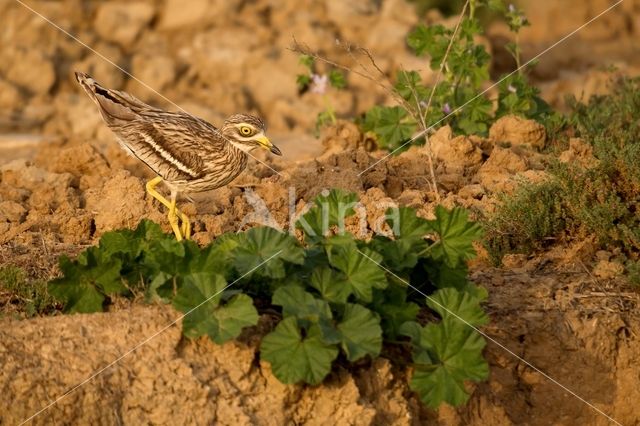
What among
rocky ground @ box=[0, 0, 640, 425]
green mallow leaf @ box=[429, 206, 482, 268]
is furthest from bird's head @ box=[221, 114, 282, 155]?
green mallow leaf @ box=[429, 206, 482, 268]

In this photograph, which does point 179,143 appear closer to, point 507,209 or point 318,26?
point 507,209

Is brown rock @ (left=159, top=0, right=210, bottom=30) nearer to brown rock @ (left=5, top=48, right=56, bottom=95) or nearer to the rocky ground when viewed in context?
the rocky ground

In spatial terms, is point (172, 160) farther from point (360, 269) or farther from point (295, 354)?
point (295, 354)

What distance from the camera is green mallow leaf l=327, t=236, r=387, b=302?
573cm

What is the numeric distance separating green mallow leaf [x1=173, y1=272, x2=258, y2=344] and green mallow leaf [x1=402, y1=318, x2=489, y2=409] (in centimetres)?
71

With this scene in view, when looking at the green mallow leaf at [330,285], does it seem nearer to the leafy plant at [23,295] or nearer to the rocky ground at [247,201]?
the rocky ground at [247,201]

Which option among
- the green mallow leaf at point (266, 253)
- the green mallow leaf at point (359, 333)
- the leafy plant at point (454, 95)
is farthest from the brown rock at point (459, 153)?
the green mallow leaf at point (359, 333)

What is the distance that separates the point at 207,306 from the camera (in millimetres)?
5570

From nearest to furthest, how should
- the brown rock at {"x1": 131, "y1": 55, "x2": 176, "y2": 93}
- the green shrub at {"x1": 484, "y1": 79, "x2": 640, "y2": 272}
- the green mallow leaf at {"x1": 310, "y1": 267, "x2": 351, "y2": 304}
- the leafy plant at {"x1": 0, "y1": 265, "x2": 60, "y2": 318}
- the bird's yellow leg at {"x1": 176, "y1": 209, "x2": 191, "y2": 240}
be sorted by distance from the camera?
the green mallow leaf at {"x1": 310, "y1": 267, "x2": 351, "y2": 304} → the leafy plant at {"x1": 0, "y1": 265, "x2": 60, "y2": 318} → the green shrub at {"x1": 484, "y1": 79, "x2": 640, "y2": 272} → the bird's yellow leg at {"x1": 176, "y1": 209, "x2": 191, "y2": 240} → the brown rock at {"x1": 131, "y1": 55, "x2": 176, "y2": 93}

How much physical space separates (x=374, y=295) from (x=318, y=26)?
8248 mm

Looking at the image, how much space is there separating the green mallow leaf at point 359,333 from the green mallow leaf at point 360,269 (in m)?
0.08

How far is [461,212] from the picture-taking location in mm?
6148

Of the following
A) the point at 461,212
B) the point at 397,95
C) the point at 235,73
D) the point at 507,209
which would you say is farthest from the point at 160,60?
the point at 461,212

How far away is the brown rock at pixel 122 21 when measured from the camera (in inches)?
546
